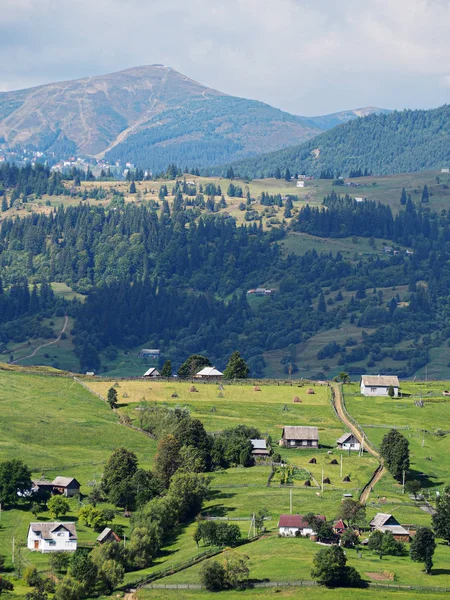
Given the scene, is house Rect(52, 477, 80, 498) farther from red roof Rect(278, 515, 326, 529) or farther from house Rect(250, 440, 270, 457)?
red roof Rect(278, 515, 326, 529)

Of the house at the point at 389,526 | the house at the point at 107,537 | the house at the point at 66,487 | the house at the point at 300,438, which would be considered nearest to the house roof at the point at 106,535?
the house at the point at 107,537

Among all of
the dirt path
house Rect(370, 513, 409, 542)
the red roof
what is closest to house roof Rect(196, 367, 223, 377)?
the dirt path

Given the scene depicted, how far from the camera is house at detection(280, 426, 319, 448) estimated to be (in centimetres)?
15250

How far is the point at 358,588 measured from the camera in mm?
100500

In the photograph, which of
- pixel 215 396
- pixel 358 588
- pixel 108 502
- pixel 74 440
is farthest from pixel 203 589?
pixel 215 396

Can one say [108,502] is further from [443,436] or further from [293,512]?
[443,436]

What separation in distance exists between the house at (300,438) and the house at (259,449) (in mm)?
5195

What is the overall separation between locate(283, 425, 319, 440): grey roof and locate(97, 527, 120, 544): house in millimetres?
40802

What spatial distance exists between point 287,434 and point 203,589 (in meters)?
52.1

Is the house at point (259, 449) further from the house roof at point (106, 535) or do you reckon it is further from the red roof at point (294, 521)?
the house roof at point (106, 535)

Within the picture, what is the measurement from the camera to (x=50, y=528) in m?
115

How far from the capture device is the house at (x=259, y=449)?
14688cm

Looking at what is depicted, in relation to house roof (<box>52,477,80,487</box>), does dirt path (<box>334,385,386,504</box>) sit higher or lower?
lower

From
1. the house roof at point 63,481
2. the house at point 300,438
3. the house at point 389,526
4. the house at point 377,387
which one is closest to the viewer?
the house at point 389,526
